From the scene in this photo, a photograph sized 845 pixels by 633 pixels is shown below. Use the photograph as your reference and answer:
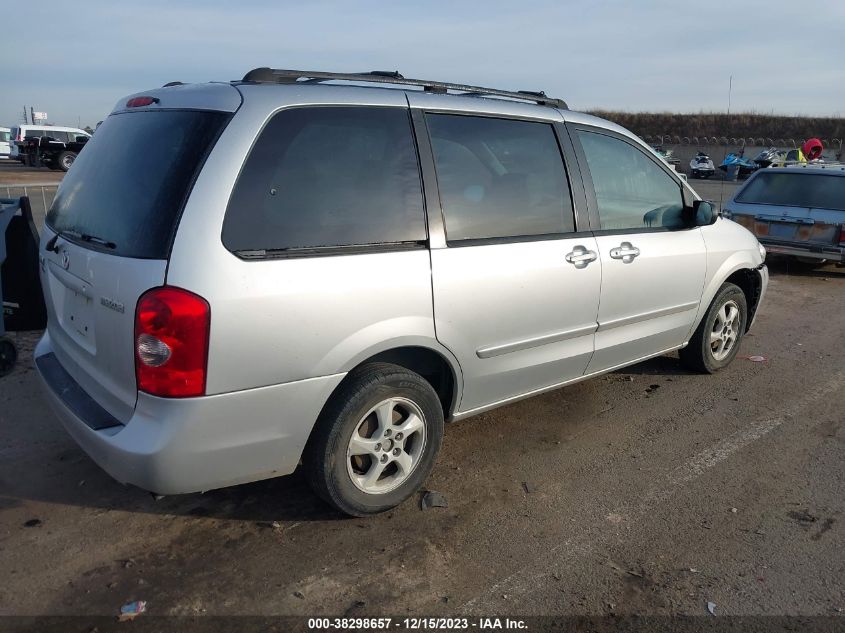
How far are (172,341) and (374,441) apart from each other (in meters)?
1.06

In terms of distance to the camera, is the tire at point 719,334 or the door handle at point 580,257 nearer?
the door handle at point 580,257

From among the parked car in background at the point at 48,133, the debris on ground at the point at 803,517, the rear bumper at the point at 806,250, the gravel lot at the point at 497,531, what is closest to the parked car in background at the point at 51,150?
the parked car in background at the point at 48,133

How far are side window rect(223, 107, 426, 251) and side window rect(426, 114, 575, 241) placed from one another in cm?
20

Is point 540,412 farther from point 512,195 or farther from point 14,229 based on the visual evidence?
point 14,229

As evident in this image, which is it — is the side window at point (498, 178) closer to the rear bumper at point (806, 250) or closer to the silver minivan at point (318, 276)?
the silver minivan at point (318, 276)

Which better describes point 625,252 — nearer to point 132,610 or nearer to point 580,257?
point 580,257

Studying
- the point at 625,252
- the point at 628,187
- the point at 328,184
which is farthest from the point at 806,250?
the point at 328,184

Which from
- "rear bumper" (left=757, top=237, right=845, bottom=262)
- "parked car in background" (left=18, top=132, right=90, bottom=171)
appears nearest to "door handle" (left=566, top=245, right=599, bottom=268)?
"rear bumper" (left=757, top=237, right=845, bottom=262)

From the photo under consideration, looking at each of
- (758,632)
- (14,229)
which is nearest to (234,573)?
(758,632)

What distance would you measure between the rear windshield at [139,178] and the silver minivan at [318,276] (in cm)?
1

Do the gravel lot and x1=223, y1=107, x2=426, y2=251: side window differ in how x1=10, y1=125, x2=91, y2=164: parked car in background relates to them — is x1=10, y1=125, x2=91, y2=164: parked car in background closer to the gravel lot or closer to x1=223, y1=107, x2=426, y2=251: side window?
the gravel lot

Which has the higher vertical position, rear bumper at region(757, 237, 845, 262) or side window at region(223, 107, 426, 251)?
side window at region(223, 107, 426, 251)

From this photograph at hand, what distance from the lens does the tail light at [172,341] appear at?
8.32ft

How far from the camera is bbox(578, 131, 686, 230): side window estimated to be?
419cm
